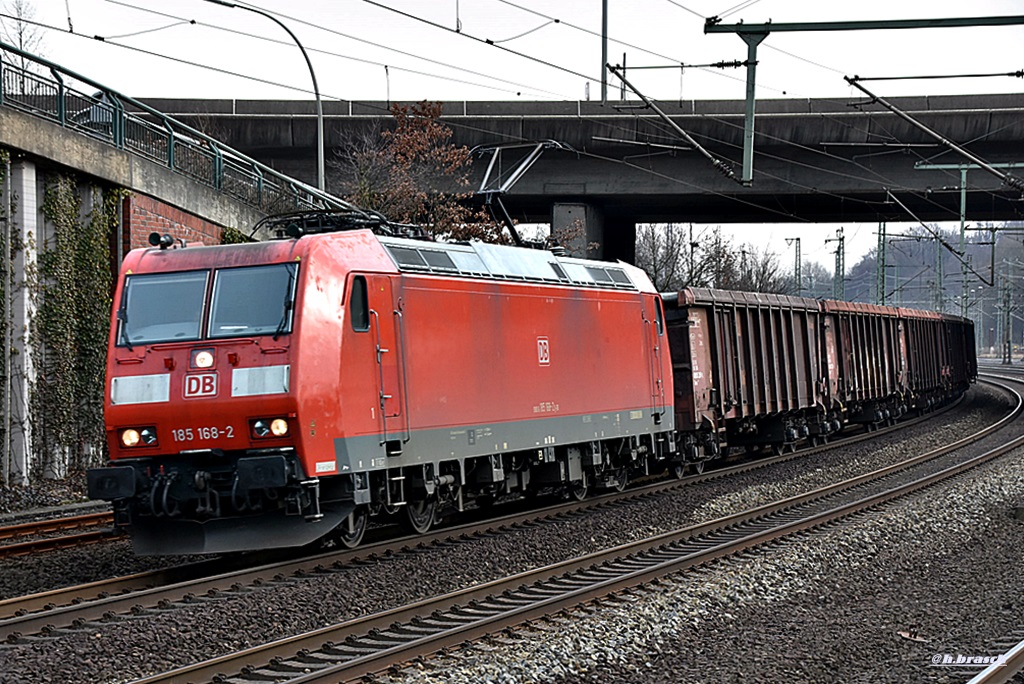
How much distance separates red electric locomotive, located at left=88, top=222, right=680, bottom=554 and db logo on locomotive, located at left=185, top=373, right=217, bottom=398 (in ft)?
0.07

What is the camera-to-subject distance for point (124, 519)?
1198cm

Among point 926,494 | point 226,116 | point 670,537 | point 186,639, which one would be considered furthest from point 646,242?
point 186,639

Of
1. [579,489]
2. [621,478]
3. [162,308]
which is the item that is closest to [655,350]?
[621,478]

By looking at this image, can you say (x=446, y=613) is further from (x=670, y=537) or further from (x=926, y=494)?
(x=926, y=494)

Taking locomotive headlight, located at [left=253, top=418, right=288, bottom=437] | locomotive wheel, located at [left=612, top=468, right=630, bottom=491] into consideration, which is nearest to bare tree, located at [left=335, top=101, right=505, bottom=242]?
locomotive wheel, located at [left=612, top=468, right=630, bottom=491]

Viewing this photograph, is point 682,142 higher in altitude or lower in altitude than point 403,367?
higher

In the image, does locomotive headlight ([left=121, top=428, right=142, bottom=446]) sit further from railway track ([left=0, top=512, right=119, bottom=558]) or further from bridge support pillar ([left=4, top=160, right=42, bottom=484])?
bridge support pillar ([left=4, top=160, right=42, bottom=484])

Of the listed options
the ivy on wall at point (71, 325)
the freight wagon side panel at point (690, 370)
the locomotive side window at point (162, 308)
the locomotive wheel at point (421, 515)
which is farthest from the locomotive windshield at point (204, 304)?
the freight wagon side panel at point (690, 370)

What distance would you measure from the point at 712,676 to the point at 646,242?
6240 cm

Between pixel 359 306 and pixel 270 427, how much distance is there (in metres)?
1.62

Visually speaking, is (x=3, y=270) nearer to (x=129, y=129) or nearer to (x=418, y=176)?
(x=129, y=129)

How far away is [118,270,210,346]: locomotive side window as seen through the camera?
12.2m

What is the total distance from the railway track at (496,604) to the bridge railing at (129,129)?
30.4 ft

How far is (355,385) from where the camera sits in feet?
40.5
